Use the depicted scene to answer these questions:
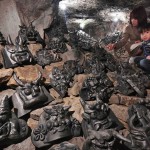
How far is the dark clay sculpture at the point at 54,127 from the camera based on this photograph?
245 cm

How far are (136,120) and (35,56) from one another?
186 cm

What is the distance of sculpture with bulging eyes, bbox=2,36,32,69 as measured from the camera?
3.35 metres

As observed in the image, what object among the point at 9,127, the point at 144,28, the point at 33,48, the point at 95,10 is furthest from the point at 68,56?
the point at 95,10

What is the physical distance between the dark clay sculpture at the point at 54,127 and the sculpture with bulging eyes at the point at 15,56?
0.99 m

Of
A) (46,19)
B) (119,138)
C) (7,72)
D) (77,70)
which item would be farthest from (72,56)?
(119,138)

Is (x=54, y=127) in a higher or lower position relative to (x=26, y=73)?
lower

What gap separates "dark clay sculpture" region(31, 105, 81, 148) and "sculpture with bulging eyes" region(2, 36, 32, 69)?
99 centimetres

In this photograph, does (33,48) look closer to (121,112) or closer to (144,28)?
(121,112)

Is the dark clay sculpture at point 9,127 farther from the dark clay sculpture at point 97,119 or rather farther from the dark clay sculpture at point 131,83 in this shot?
the dark clay sculpture at point 131,83

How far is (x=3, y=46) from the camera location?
3.65m

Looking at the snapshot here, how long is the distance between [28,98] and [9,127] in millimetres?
461

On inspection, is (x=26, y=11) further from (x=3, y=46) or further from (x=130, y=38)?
(x=130, y=38)

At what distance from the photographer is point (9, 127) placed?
2445 mm

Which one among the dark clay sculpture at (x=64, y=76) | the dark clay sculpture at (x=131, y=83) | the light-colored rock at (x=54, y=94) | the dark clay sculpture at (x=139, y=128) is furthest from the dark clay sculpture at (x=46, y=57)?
the dark clay sculpture at (x=139, y=128)
